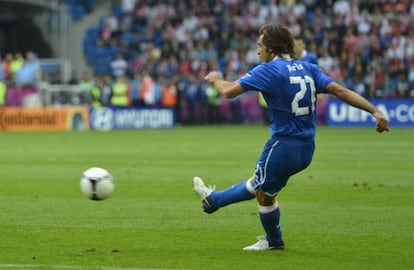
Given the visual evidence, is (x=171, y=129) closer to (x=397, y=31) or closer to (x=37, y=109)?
(x=37, y=109)

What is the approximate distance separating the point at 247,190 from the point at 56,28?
36.1 meters

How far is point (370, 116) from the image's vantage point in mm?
34562

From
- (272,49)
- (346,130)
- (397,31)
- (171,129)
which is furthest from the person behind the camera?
(397,31)

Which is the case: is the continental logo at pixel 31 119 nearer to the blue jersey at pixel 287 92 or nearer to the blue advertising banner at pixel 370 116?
the blue advertising banner at pixel 370 116

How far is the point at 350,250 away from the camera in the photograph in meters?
9.57

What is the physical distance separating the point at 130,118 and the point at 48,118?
2.93m

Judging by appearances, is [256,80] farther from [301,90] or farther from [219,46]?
[219,46]

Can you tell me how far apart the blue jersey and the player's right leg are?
63cm

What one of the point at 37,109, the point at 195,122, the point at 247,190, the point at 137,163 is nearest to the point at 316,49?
the point at 195,122

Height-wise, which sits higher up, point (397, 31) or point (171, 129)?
point (397, 31)

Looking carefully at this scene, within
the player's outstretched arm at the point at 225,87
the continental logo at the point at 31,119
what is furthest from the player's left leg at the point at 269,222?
the continental logo at the point at 31,119

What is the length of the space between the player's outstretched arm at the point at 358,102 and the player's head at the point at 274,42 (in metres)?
0.52

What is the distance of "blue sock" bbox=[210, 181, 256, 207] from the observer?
9.68m

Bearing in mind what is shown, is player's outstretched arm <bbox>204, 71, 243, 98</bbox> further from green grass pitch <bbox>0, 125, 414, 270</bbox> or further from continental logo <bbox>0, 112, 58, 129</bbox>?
continental logo <bbox>0, 112, 58, 129</bbox>
